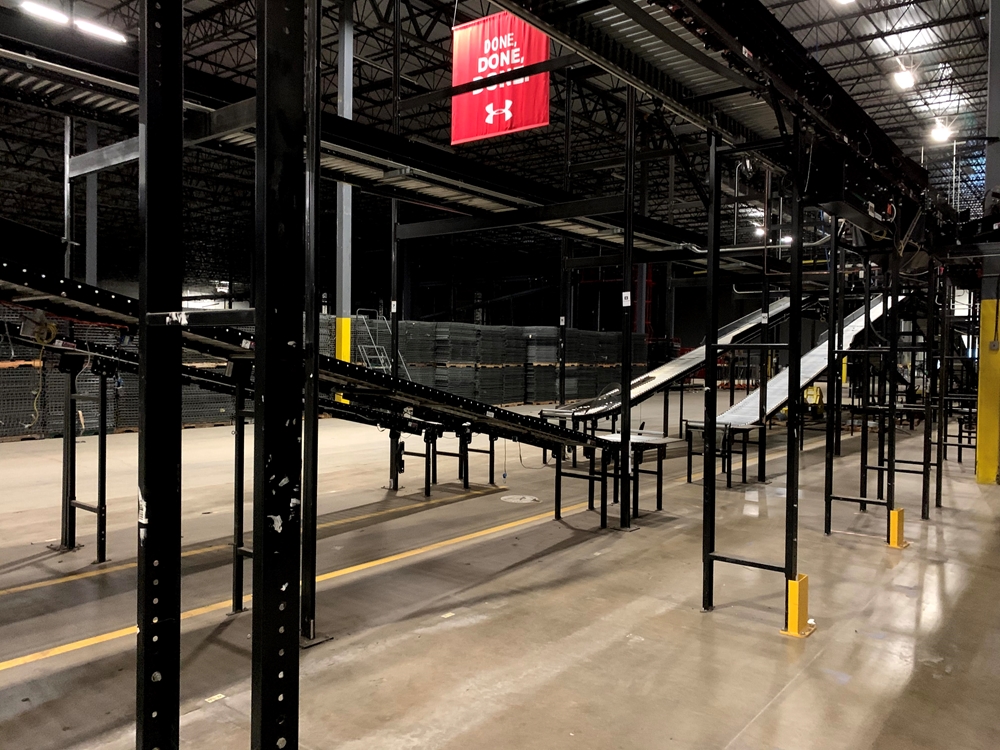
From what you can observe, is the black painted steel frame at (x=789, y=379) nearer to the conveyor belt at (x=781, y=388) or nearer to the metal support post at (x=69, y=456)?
the conveyor belt at (x=781, y=388)

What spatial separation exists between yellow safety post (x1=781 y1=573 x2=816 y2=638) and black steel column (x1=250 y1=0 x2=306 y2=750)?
11.1ft

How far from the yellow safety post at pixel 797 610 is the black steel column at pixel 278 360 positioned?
11.1ft

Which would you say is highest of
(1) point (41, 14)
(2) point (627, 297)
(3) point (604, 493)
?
(1) point (41, 14)

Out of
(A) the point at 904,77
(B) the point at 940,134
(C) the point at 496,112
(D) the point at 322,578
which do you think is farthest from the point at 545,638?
(A) the point at 904,77

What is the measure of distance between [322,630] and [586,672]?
5.27 ft

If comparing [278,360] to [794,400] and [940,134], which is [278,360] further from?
[940,134]

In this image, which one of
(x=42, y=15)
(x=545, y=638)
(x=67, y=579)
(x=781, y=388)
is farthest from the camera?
(x=781, y=388)

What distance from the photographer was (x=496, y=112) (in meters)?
8.13

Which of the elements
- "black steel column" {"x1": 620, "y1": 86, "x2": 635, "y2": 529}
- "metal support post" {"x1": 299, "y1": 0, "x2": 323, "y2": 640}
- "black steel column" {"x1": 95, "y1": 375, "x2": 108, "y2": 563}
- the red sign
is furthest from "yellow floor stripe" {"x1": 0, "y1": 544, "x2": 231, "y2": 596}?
the red sign

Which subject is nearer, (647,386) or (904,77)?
(647,386)

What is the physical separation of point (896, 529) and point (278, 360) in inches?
246

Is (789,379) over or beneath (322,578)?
over

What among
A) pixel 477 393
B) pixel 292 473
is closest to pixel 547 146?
pixel 477 393

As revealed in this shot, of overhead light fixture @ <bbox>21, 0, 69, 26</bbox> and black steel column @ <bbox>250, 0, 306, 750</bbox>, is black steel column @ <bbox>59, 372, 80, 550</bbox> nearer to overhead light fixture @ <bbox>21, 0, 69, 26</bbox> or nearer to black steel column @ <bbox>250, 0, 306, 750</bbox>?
overhead light fixture @ <bbox>21, 0, 69, 26</bbox>
